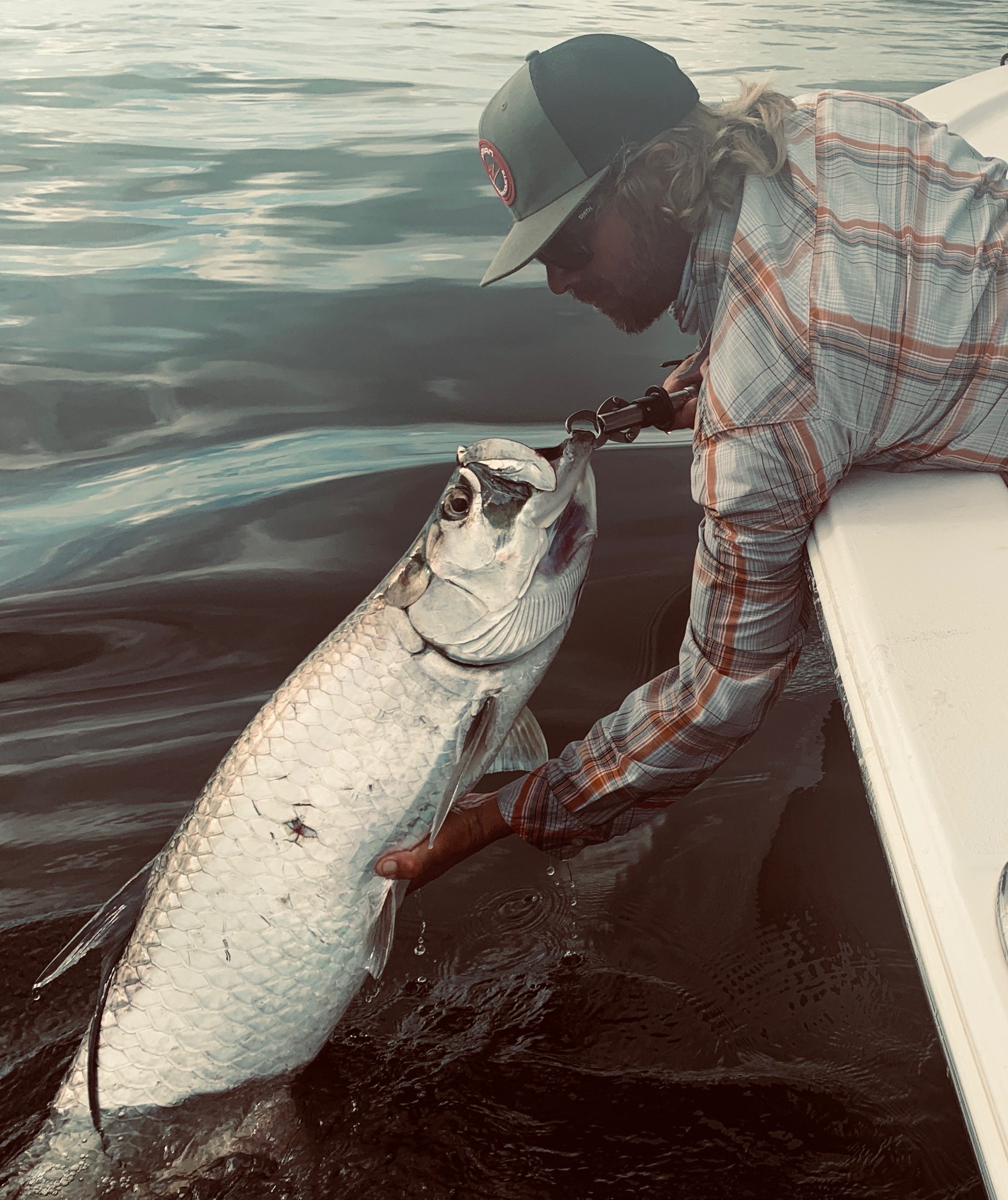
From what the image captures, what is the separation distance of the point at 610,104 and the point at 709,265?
421 millimetres

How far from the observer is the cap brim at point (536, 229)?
6.66 ft

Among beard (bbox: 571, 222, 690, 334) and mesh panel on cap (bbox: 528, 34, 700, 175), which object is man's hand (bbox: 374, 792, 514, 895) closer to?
beard (bbox: 571, 222, 690, 334)

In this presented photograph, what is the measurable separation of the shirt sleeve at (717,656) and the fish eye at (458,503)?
407 mm

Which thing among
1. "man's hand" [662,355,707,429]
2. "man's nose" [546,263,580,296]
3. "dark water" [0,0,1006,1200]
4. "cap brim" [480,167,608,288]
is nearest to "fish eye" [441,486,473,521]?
"cap brim" [480,167,608,288]

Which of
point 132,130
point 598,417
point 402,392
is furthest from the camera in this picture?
point 132,130

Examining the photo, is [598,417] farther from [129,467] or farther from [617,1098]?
[129,467]

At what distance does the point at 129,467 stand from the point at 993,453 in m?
4.37

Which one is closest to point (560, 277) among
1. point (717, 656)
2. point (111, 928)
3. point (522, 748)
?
point (717, 656)

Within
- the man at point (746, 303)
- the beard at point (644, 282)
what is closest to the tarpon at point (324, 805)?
the man at point (746, 303)

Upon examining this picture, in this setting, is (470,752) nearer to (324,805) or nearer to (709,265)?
(324,805)

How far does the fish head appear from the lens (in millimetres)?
1831

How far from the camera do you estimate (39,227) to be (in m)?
9.13

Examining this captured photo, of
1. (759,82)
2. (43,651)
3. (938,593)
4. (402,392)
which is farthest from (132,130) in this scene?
(938,593)

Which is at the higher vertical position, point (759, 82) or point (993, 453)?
point (759, 82)
